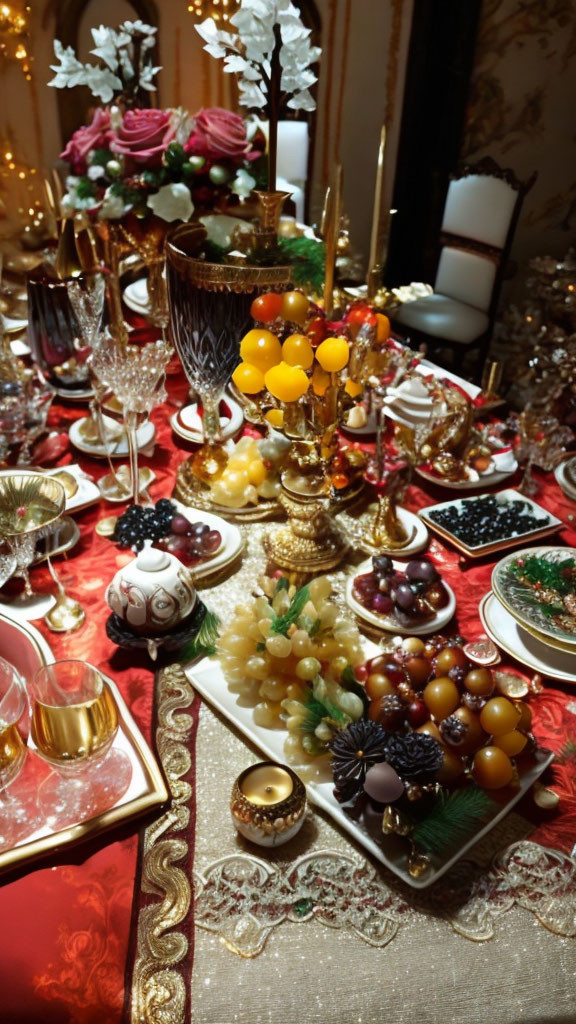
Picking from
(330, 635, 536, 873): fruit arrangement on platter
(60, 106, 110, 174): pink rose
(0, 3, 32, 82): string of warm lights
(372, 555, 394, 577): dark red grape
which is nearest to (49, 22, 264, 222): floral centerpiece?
(60, 106, 110, 174): pink rose

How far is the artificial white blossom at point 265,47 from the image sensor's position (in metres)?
0.97

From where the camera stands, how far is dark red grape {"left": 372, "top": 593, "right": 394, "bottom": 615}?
104 centimetres

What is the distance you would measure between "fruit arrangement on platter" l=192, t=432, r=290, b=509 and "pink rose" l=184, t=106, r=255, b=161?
0.69 metres

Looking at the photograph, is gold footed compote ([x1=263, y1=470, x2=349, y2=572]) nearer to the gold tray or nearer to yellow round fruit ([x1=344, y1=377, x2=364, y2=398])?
yellow round fruit ([x1=344, y1=377, x2=364, y2=398])

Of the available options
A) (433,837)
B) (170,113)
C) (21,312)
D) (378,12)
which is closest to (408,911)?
(433,837)

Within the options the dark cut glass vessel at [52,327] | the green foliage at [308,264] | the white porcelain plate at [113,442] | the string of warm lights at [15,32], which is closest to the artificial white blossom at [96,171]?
the dark cut glass vessel at [52,327]

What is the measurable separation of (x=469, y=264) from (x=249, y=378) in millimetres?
2017

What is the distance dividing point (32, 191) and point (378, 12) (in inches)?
66.5

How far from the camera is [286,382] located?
3.10 ft

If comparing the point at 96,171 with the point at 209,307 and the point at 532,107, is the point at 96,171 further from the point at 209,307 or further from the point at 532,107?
the point at 532,107

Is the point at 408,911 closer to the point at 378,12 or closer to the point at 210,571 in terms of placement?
the point at 210,571

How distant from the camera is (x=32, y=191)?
3205 mm

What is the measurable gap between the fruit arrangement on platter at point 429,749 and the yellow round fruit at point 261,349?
41cm

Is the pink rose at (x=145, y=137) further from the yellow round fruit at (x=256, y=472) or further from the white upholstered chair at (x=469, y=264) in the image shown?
the white upholstered chair at (x=469, y=264)
